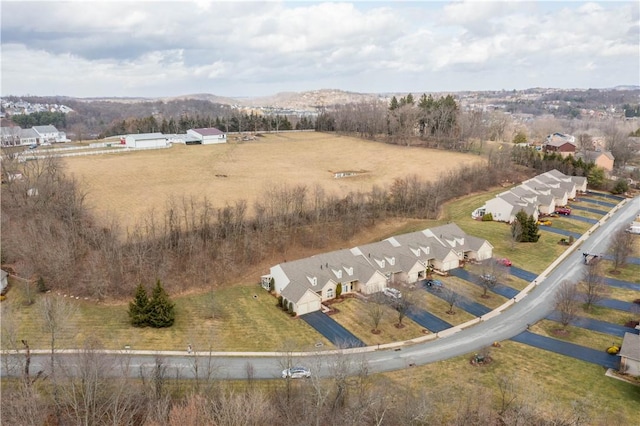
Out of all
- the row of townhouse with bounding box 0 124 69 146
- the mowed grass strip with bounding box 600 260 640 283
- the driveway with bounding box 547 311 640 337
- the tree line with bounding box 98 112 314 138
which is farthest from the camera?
the tree line with bounding box 98 112 314 138

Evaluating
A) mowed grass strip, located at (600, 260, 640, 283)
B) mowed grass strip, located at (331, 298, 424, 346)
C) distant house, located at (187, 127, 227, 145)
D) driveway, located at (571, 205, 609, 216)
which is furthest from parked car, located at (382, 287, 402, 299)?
distant house, located at (187, 127, 227, 145)

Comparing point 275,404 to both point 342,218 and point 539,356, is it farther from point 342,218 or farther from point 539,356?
point 342,218

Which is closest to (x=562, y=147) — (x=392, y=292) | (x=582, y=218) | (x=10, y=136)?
(x=582, y=218)

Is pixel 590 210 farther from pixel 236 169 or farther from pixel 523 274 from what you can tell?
pixel 236 169

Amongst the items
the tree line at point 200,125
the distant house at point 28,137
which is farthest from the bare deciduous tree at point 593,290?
the distant house at point 28,137

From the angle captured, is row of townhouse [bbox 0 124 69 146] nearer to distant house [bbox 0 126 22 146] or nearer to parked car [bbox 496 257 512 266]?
distant house [bbox 0 126 22 146]

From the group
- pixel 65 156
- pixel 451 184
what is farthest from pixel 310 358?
pixel 65 156
